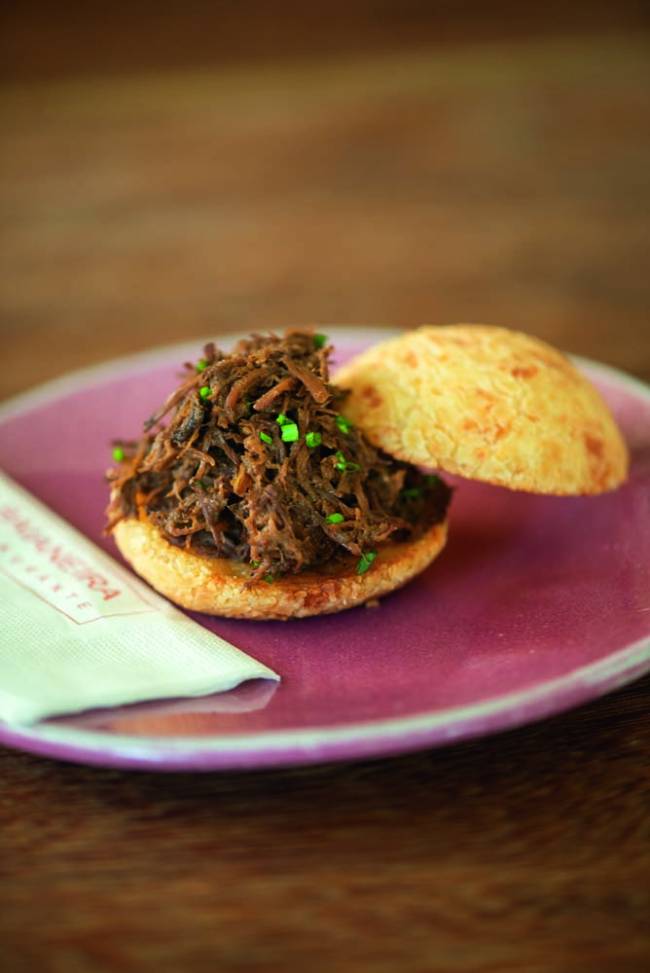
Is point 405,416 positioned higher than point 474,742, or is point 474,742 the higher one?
point 405,416

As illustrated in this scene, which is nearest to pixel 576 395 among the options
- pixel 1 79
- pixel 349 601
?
pixel 349 601

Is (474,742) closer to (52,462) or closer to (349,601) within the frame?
(349,601)

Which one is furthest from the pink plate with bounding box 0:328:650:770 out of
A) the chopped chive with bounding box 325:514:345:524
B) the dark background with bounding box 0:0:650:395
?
the dark background with bounding box 0:0:650:395

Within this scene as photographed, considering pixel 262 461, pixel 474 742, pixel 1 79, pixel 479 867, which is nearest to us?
pixel 479 867

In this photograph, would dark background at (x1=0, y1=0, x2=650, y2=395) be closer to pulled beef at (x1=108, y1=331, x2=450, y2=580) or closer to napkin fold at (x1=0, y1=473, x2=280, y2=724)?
napkin fold at (x1=0, y1=473, x2=280, y2=724)

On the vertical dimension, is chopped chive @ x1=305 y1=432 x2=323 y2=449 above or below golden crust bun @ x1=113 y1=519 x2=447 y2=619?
above

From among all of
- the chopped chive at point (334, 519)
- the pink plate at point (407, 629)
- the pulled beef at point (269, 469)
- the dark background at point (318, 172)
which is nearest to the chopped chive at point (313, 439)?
the pulled beef at point (269, 469)

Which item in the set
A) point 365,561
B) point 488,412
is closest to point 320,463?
point 365,561
